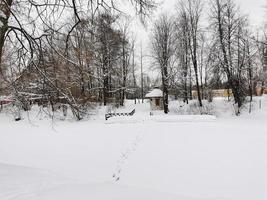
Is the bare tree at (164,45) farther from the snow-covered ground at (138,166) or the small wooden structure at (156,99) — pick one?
the snow-covered ground at (138,166)

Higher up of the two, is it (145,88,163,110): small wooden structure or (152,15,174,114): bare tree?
(152,15,174,114): bare tree

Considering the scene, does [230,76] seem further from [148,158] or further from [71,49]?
[71,49]

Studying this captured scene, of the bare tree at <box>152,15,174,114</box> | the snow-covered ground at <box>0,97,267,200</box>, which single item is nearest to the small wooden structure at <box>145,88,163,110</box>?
the bare tree at <box>152,15,174,114</box>

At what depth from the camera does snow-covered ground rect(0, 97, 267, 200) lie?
6.00 metres

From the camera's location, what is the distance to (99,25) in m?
6.23

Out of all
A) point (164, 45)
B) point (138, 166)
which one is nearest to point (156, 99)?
point (164, 45)

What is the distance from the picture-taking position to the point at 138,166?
9.39 m

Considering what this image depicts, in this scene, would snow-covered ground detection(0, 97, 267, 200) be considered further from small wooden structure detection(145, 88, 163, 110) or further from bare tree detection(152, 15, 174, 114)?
small wooden structure detection(145, 88, 163, 110)


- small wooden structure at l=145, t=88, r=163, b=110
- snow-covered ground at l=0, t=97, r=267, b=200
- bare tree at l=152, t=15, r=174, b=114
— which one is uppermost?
bare tree at l=152, t=15, r=174, b=114

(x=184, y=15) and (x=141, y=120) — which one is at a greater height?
(x=184, y=15)

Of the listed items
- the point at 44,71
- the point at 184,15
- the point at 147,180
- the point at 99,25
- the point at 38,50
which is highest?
the point at 184,15

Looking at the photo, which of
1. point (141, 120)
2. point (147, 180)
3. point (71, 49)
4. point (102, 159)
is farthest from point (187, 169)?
point (141, 120)

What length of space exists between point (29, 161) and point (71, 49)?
5.66m

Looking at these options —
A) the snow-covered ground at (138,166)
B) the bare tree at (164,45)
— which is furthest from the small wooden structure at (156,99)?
the snow-covered ground at (138,166)
